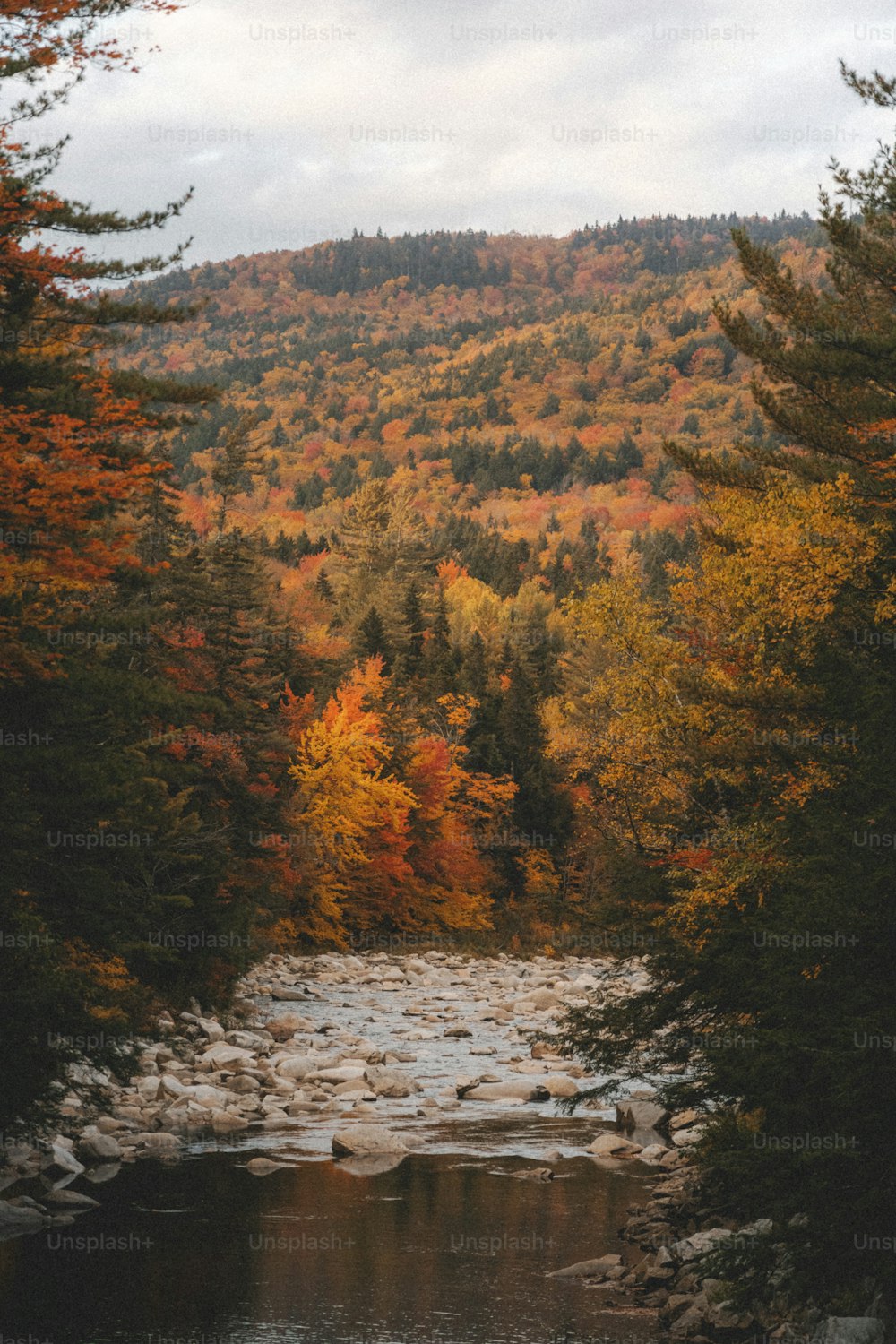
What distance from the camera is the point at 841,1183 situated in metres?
10.1

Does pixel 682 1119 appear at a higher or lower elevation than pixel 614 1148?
lower

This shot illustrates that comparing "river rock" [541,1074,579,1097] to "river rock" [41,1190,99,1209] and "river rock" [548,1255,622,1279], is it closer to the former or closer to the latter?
"river rock" [548,1255,622,1279]

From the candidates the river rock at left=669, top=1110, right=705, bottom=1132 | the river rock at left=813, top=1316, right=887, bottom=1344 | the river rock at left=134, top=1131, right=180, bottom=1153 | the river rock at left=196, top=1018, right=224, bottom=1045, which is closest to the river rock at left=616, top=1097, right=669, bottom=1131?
the river rock at left=669, top=1110, right=705, bottom=1132

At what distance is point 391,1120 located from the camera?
22.2 m

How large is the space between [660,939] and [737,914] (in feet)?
8.32

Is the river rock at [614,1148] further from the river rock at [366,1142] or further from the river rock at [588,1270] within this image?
the river rock at [588,1270]

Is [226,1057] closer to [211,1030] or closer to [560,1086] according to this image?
[211,1030]

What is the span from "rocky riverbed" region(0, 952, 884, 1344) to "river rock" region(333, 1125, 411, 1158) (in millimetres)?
30

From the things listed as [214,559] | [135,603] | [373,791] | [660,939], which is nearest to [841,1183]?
[660,939]

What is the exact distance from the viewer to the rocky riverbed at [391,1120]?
14.6m

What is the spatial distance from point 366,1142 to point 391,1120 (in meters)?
2.37

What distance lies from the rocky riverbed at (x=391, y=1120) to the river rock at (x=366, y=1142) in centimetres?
3

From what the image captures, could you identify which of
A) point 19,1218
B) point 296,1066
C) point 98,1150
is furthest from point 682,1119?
point 19,1218

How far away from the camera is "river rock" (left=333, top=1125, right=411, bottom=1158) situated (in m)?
19.7
